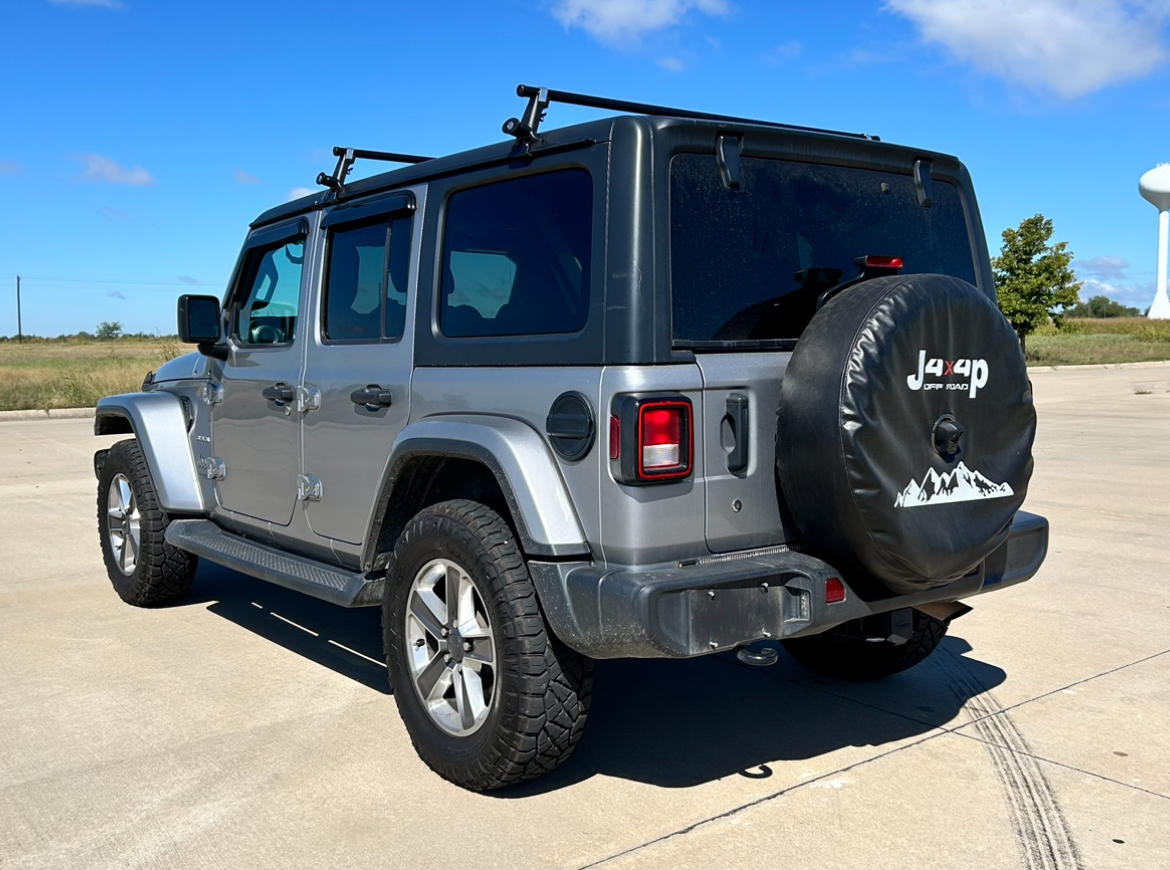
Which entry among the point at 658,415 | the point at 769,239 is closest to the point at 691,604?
the point at 658,415

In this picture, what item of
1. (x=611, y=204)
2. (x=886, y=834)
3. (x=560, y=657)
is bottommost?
(x=886, y=834)

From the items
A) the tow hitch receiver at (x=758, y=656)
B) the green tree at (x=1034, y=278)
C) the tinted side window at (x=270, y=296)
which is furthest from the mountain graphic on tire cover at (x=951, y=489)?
the green tree at (x=1034, y=278)

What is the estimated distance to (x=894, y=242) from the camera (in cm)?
404

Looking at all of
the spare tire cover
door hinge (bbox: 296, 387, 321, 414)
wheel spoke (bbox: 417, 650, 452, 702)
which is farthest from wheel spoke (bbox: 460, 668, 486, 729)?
door hinge (bbox: 296, 387, 321, 414)

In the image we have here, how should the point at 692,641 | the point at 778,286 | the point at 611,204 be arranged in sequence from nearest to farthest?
the point at 692,641 → the point at 611,204 → the point at 778,286

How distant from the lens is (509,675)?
3.46m

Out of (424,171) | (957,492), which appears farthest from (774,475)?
(424,171)

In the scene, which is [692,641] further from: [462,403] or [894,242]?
[894,242]

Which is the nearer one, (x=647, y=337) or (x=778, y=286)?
(x=647, y=337)

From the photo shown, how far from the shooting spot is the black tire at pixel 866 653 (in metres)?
4.60

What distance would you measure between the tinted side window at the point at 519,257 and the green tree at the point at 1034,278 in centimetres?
4486

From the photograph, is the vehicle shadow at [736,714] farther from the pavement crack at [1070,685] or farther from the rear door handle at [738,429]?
the rear door handle at [738,429]

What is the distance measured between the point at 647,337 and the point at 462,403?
2.71ft

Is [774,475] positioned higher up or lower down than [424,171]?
lower down
